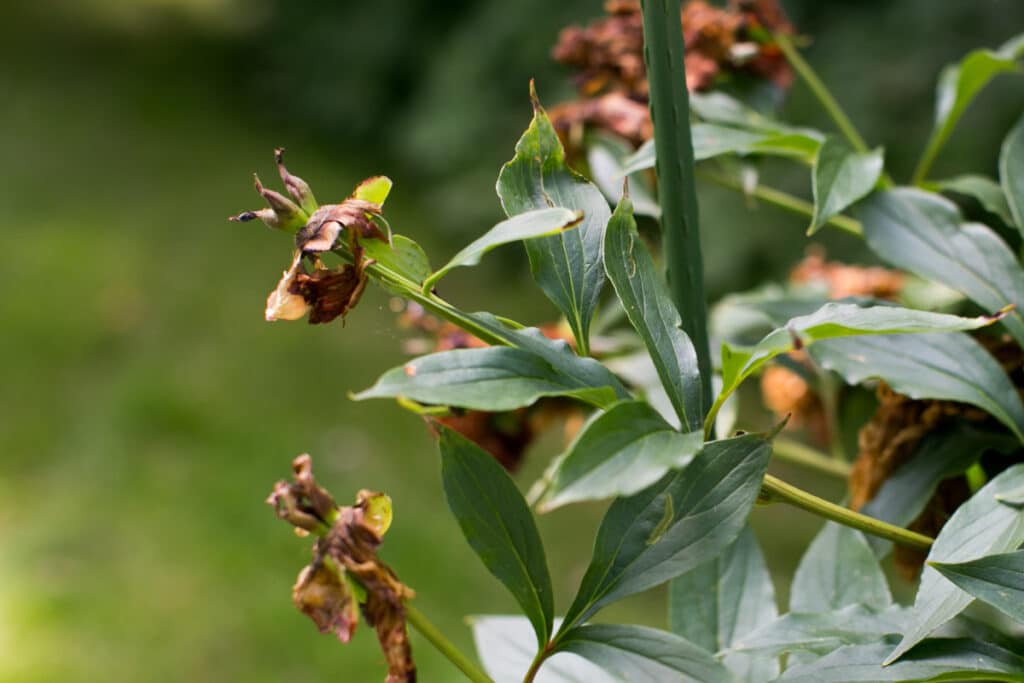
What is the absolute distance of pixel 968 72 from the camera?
0.47 m

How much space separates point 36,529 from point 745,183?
1853 millimetres

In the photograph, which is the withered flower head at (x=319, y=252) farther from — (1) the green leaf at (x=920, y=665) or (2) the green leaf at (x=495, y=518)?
(1) the green leaf at (x=920, y=665)

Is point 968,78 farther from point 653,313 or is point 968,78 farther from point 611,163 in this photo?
point 653,313

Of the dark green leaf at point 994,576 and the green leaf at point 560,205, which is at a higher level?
the green leaf at point 560,205

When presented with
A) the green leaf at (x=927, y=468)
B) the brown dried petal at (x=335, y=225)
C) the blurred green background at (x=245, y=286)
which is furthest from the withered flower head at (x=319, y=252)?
the blurred green background at (x=245, y=286)

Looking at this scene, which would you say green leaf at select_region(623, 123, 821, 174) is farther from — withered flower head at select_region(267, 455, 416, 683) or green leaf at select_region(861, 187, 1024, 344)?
withered flower head at select_region(267, 455, 416, 683)

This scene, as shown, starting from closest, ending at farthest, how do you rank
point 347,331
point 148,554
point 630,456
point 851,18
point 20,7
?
point 630,456
point 148,554
point 851,18
point 347,331
point 20,7

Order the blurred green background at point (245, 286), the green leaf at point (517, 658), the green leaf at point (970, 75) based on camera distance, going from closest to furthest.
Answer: the green leaf at point (517, 658), the green leaf at point (970, 75), the blurred green background at point (245, 286)

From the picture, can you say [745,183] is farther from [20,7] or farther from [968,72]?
[20,7]

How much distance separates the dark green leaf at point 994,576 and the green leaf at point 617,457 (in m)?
0.08

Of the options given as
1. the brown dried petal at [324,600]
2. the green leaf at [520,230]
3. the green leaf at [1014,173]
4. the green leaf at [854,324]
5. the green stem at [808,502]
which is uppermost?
the green leaf at [1014,173]

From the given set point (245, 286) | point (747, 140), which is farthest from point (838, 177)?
point (245, 286)

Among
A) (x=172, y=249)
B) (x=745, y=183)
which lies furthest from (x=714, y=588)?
(x=172, y=249)

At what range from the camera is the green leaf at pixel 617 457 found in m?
0.21
